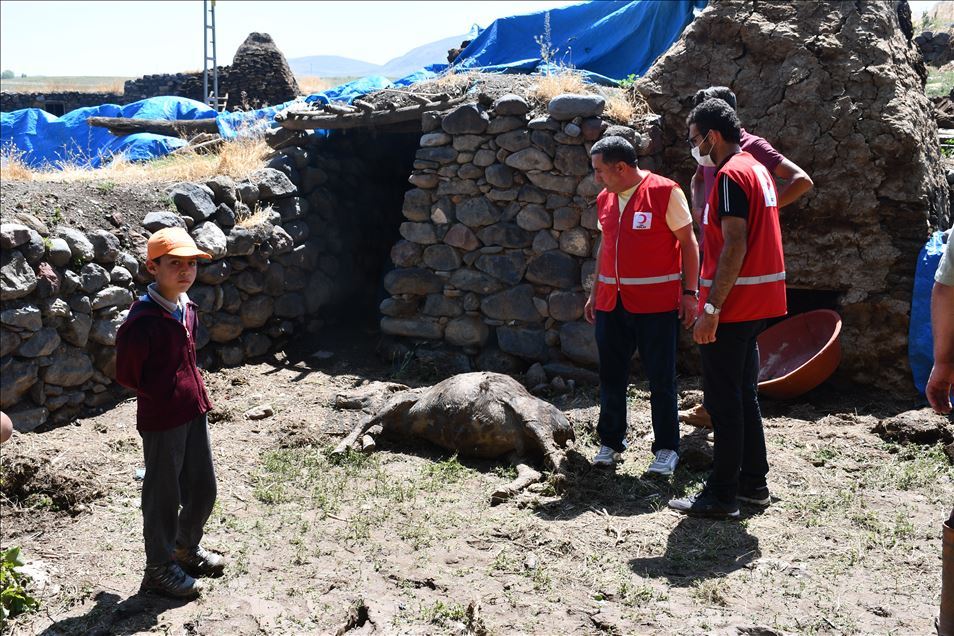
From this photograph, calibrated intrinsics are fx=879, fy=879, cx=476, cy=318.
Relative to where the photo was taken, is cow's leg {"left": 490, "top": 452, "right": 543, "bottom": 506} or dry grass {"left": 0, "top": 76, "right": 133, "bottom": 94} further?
dry grass {"left": 0, "top": 76, "right": 133, "bottom": 94}

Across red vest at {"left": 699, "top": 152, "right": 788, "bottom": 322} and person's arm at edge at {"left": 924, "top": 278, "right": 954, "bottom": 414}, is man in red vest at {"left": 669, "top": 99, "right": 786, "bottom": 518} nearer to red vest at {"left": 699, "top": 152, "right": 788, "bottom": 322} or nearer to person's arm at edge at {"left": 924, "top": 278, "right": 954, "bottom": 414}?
red vest at {"left": 699, "top": 152, "right": 788, "bottom": 322}

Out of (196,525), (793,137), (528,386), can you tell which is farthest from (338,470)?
(793,137)

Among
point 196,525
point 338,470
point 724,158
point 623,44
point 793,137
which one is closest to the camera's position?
point 196,525

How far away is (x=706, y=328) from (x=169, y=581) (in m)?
2.84

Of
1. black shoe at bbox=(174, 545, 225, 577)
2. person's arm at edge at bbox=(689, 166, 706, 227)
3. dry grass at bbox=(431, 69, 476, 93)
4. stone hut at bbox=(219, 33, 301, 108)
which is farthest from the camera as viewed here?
stone hut at bbox=(219, 33, 301, 108)

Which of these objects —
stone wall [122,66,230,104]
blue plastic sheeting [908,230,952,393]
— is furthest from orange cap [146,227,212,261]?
stone wall [122,66,230,104]

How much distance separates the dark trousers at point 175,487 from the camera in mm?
3930

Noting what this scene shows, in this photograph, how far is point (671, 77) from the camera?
772 centimetres

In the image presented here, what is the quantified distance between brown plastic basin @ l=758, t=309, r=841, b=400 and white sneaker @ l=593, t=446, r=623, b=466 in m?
1.56

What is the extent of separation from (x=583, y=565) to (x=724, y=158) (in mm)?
2229

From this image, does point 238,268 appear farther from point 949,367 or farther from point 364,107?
point 949,367

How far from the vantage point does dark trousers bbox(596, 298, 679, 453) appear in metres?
5.26

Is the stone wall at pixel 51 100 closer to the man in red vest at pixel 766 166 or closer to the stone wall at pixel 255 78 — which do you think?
the stone wall at pixel 255 78

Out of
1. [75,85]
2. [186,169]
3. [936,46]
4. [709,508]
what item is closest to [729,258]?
[709,508]
